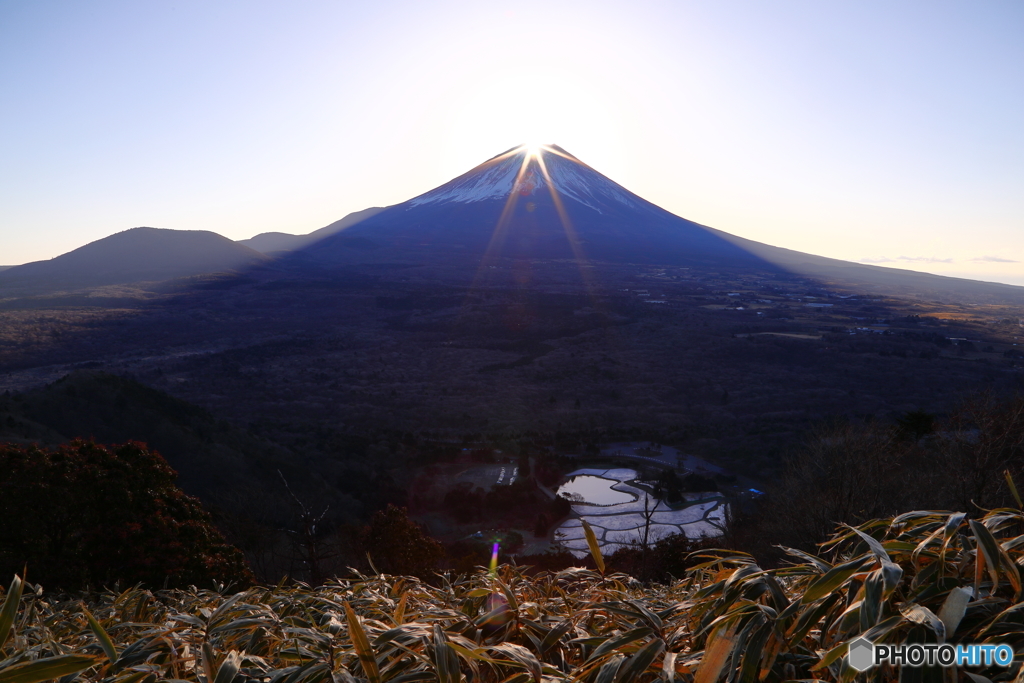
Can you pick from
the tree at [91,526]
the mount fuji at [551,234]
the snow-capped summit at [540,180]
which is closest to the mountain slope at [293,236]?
the mount fuji at [551,234]

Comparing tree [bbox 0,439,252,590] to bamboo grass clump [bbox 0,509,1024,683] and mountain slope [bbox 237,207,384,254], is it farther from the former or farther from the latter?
mountain slope [bbox 237,207,384,254]

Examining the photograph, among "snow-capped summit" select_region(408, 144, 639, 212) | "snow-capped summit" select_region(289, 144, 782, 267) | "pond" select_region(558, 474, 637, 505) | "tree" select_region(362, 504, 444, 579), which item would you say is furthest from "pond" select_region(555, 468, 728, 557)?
"snow-capped summit" select_region(408, 144, 639, 212)

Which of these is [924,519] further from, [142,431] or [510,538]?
[142,431]

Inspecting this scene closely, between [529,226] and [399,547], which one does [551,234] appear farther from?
[399,547]

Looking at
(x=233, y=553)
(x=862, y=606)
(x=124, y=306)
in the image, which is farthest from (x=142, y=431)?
(x=124, y=306)

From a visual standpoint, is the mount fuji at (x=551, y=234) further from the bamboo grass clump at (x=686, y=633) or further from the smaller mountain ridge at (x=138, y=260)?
the bamboo grass clump at (x=686, y=633)

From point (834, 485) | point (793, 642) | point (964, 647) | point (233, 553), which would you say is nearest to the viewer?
point (964, 647)

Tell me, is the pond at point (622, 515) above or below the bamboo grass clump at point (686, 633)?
below

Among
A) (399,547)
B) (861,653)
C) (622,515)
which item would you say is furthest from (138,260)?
(861,653)
